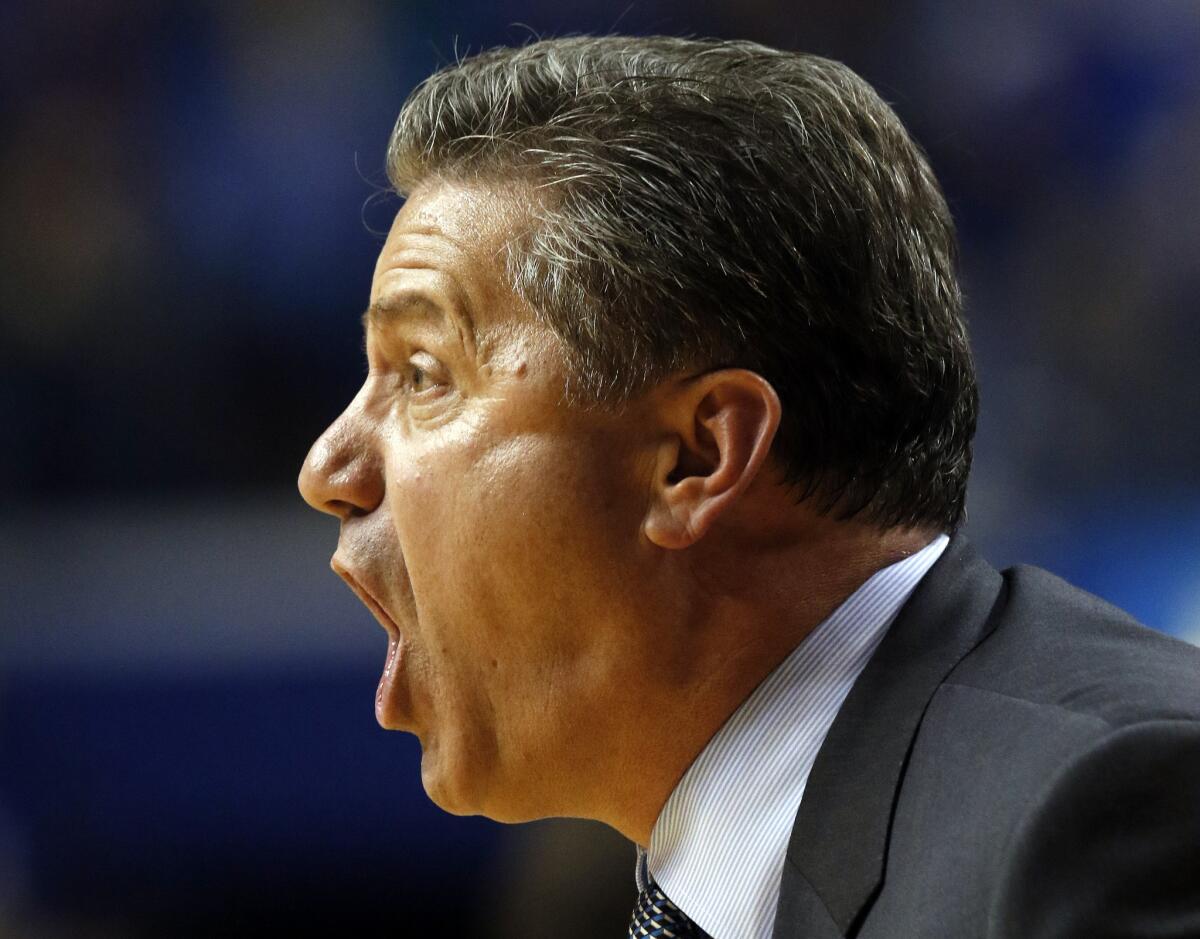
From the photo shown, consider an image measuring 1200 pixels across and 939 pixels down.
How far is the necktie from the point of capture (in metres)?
1.43

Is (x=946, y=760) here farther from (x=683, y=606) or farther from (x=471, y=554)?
(x=471, y=554)

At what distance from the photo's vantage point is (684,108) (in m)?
Answer: 1.50

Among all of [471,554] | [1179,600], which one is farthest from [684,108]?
[1179,600]

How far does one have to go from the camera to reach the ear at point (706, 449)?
4.55 feet

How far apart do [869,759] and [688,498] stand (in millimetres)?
305

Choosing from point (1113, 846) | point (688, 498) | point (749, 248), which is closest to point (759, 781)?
point (688, 498)

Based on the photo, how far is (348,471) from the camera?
158 cm

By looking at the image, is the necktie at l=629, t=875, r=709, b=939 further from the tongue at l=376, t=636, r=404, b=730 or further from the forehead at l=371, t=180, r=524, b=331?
the forehead at l=371, t=180, r=524, b=331

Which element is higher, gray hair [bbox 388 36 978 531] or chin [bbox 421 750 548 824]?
gray hair [bbox 388 36 978 531]

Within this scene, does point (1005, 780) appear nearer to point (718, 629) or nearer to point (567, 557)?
point (718, 629)

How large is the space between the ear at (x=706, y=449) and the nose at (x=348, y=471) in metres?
0.35

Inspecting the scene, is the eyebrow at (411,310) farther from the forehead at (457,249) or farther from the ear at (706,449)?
the ear at (706,449)

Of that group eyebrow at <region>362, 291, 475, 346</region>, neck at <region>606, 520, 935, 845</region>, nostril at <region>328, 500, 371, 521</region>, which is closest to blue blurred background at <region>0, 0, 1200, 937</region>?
nostril at <region>328, 500, 371, 521</region>

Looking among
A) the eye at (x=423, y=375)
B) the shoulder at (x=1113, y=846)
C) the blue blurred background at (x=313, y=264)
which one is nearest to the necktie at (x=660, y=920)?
the shoulder at (x=1113, y=846)
